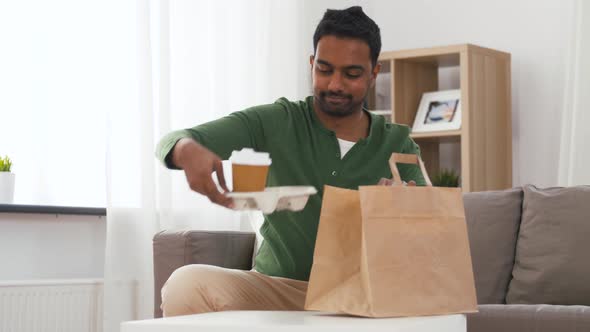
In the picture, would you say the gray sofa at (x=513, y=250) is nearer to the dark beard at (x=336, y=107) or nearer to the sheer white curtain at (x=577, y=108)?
the sheer white curtain at (x=577, y=108)

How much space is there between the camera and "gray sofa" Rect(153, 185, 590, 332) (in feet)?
9.27

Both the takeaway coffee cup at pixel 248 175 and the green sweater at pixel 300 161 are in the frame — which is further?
the green sweater at pixel 300 161

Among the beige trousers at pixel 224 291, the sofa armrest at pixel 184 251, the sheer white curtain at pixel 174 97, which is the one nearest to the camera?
the beige trousers at pixel 224 291

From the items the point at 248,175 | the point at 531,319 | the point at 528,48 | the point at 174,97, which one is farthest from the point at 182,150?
the point at 528,48

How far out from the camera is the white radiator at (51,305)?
3.04 meters

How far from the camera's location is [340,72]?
6.63 feet

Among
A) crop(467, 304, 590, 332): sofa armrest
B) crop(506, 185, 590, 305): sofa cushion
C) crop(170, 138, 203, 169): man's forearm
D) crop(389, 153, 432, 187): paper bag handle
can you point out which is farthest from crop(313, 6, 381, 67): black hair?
crop(506, 185, 590, 305): sofa cushion

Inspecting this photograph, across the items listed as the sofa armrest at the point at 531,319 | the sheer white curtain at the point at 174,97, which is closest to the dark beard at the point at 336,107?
the sofa armrest at the point at 531,319

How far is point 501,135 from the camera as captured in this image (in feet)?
13.9

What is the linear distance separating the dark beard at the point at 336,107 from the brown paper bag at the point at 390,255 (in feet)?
1.29

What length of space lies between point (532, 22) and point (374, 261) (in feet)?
9.81

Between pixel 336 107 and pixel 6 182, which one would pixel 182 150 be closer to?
pixel 336 107

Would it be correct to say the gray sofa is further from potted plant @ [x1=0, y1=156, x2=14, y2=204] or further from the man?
the man

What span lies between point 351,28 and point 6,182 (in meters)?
1.65
